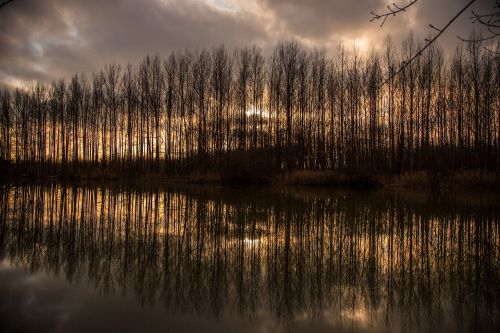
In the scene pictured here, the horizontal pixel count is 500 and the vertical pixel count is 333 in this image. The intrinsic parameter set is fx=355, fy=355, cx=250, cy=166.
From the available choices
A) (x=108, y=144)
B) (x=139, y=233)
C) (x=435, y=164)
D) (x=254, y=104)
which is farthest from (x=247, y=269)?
(x=108, y=144)

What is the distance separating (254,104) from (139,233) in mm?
28231

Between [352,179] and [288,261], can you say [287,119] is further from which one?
[288,261]

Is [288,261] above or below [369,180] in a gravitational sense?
below

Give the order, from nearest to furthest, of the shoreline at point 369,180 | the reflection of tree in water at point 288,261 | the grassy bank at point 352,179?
the reflection of tree in water at point 288,261
the shoreline at point 369,180
the grassy bank at point 352,179

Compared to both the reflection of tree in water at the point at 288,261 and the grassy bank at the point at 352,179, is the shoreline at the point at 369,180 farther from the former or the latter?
the reflection of tree in water at the point at 288,261

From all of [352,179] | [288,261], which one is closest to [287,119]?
[352,179]

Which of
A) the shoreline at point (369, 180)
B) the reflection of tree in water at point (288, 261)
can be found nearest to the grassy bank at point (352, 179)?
the shoreline at point (369, 180)

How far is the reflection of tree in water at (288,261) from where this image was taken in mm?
3293

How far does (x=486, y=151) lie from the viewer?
25.2m

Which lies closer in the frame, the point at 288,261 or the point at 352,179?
the point at 288,261

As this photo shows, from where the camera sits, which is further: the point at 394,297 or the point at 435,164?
the point at 435,164

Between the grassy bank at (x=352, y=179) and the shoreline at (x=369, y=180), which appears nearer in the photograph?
the shoreline at (x=369, y=180)

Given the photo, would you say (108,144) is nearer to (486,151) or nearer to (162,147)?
(162,147)

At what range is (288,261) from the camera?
4719 millimetres
